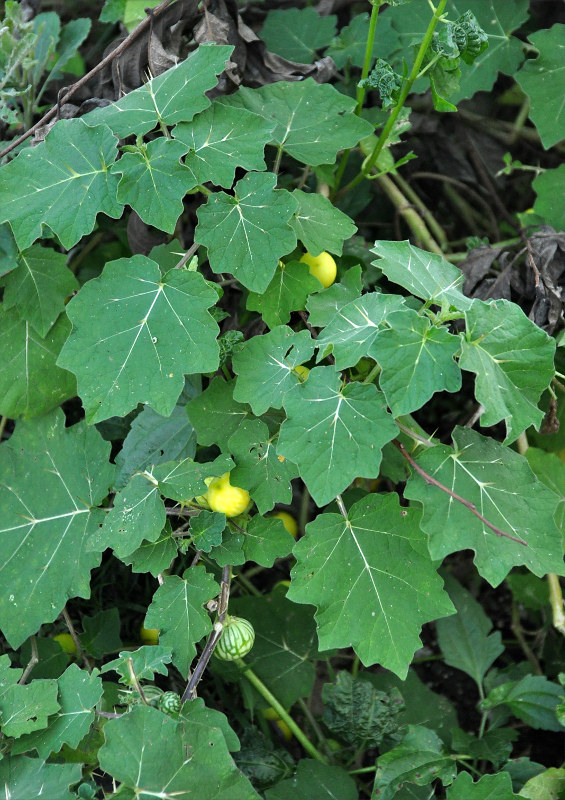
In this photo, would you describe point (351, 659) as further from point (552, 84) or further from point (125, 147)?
point (552, 84)

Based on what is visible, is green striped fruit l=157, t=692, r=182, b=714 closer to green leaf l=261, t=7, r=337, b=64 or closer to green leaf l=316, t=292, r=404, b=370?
green leaf l=316, t=292, r=404, b=370

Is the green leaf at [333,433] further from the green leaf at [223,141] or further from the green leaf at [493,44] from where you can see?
the green leaf at [493,44]

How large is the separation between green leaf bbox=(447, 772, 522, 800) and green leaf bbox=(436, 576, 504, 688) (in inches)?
22.2

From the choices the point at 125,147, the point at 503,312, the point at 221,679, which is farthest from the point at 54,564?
the point at 503,312

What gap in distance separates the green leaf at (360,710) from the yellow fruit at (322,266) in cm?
100

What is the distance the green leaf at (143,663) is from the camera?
1.41 m

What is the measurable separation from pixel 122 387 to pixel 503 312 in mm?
759

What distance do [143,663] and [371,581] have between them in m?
0.48

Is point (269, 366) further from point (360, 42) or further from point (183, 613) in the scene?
point (360, 42)

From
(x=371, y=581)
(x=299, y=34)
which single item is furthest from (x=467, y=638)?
(x=299, y=34)

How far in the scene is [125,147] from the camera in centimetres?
159

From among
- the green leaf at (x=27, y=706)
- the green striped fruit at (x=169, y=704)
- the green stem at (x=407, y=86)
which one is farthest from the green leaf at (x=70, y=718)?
the green stem at (x=407, y=86)

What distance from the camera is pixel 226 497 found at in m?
1.61

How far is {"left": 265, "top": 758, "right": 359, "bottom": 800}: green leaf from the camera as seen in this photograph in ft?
5.72
